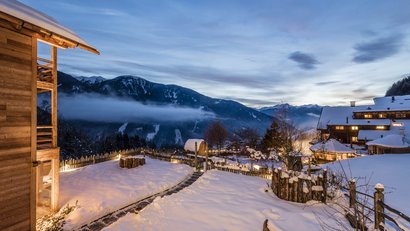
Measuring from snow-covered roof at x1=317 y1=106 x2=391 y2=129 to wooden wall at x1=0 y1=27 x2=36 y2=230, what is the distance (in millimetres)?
52973

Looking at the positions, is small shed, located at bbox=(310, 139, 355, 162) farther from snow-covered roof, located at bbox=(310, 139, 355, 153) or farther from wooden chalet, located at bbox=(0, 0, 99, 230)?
wooden chalet, located at bbox=(0, 0, 99, 230)

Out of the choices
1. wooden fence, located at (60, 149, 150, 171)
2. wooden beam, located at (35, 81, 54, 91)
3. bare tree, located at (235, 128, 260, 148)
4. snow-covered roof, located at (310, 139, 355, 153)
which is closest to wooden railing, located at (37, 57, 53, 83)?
wooden beam, located at (35, 81, 54, 91)

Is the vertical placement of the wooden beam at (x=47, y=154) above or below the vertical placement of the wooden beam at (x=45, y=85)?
below

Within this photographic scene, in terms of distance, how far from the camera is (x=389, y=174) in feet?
71.2

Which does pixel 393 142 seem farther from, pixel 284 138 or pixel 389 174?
pixel 284 138

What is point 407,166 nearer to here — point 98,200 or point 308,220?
point 308,220

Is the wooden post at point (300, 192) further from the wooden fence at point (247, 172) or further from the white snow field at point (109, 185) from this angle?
the white snow field at point (109, 185)

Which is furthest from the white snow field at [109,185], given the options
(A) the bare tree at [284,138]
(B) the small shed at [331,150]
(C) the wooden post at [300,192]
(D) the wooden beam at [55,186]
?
(B) the small shed at [331,150]

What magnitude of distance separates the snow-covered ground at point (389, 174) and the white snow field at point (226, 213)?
201 inches

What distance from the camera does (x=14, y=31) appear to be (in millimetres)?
8008

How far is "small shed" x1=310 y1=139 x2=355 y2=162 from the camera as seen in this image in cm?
→ 3631

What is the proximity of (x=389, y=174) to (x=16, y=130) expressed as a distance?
26.0 metres

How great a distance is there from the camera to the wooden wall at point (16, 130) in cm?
757

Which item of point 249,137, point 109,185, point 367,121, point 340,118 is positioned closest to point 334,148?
point 367,121
